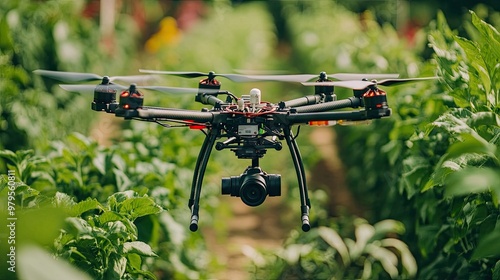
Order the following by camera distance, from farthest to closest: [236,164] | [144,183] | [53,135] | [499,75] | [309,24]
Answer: [309,24], [236,164], [53,135], [144,183], [499,75]

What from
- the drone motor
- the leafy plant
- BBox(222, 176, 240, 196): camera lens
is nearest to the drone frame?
BBox(222, 176, 240, 196): camera lens

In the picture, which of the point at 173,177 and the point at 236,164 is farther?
the point at 236,164

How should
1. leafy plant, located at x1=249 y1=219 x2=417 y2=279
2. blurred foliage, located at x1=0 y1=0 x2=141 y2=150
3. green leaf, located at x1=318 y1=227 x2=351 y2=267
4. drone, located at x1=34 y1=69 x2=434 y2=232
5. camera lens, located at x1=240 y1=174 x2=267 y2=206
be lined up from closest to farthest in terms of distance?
drone, located at x1=34 y1=69 x2=434 y2=232 → camera lens, located at x1=240 y1=174 x2=267 y2=206 → leafy plant, located at x1=249 y1=219 x2=417 y2=279 → green leaf, located at x1=318 y1=227 x2=351 y2=267 → blurred foliage, located at x1=0 y1=0 x2=141 y2=150

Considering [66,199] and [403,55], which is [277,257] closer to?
[66,199]

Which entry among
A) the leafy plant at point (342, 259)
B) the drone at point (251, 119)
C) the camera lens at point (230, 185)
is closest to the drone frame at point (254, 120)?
the drone at point (251, 119)

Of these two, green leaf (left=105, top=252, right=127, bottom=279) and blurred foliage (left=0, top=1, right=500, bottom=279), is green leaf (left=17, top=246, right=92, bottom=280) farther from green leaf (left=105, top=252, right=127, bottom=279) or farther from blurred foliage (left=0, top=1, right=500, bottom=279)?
green leaf (left=105, top=252, right=127, bottom=279)

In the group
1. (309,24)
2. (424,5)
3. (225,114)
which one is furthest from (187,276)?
(424,5)

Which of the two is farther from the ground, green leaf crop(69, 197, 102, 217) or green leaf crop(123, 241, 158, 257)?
green leaf crop(69, 197, 102, 217)

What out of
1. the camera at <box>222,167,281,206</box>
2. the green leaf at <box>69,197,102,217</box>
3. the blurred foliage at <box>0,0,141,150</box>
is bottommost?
the green leaf at <box>69,197,102,217</box>
